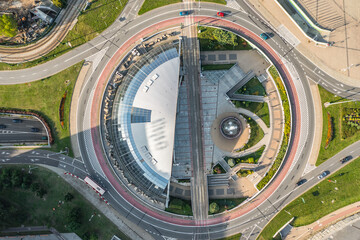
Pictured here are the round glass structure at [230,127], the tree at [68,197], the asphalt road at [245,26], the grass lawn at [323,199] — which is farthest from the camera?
the grass lawn at [323,199]

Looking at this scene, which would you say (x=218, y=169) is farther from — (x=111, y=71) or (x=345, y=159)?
(x=111, y=71)

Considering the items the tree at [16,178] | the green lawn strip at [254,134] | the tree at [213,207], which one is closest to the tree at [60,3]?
the tree at [16,178]

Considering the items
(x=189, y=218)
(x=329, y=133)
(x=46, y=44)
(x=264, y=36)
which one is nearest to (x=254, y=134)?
(x=329, y=133)

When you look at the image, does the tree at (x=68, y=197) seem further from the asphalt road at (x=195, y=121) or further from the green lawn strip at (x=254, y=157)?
the green lawn strip at (x=254, y=157)

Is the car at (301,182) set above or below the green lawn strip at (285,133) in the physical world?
below

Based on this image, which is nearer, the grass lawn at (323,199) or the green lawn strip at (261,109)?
the grass lawn at (323,199)

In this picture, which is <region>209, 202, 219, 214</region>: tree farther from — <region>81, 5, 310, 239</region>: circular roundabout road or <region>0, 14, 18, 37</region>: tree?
<region>0, 14, 18, 37</region>: tree
